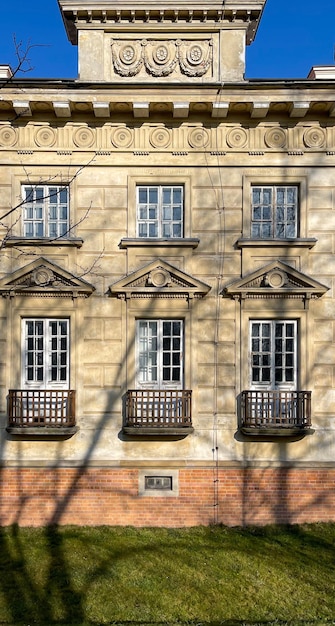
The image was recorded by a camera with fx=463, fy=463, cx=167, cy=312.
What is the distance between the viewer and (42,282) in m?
10.9

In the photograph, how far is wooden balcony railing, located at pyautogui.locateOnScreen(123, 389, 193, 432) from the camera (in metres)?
10.4

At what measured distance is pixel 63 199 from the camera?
11.3 metres

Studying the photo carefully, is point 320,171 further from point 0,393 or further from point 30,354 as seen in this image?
point 0,393

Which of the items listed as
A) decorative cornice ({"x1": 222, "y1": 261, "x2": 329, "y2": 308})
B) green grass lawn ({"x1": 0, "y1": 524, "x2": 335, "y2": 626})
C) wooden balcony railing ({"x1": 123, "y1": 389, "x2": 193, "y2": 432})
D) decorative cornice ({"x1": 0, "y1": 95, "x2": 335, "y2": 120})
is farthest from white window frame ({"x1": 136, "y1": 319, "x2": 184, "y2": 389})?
decorative cornice ({"x1": 0, "y1": 95, "x2": 335, "y2": 120})

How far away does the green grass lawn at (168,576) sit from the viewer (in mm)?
7605

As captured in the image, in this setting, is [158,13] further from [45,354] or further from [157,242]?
[45,354]

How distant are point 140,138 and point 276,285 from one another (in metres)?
4.78

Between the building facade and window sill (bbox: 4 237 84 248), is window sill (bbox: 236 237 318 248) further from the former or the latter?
window sill (bbox: 4 237 84 248)

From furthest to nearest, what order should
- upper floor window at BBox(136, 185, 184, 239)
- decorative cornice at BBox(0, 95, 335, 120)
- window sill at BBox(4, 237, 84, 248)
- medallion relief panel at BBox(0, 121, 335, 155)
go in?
1. upper floor window at BBox(136, 185, 184, 239)
2. medallion relief panel at BBox(0, 121, 335, 155)
3. window sill at BBox(4, 237, 84, 248)
4. decorative cornice at BBox(0, 95, 335, 120)

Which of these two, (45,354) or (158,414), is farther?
(45,354)

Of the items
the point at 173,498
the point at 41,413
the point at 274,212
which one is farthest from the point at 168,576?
A: the point at 274,212

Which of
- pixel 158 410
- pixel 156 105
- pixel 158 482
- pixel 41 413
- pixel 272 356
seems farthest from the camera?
pixel 272 356

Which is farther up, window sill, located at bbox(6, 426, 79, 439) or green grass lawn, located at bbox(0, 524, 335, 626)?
window sill, located at bbox(6, 426, 79, 439)

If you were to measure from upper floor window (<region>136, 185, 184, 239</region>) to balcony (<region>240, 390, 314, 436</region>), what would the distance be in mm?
4296
